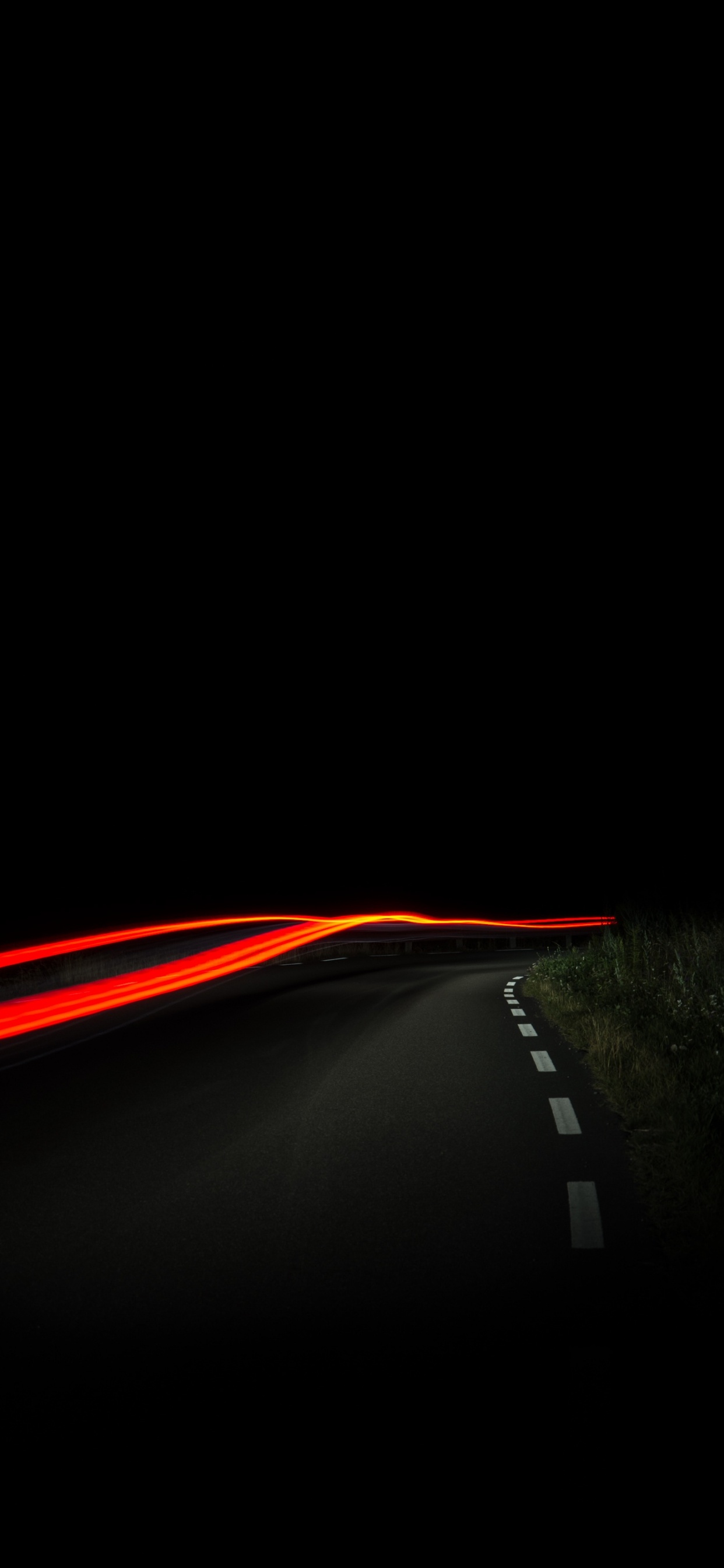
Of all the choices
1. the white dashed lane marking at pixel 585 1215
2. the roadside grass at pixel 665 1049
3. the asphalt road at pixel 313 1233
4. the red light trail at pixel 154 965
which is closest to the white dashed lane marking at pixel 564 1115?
the asphalt road at pixel 313 1233

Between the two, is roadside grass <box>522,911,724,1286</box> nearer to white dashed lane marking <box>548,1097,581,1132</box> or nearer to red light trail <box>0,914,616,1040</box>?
white dashed lane marking <box>548,1097,581,1132</box>

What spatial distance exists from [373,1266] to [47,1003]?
13099 mm

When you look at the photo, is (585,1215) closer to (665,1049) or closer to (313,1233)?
(313,1233)

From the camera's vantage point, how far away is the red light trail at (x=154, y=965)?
16344 millimetres

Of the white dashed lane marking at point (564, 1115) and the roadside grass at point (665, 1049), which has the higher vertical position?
the roadside grass at point (665, 1049)

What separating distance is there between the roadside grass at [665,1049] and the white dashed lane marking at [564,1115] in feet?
1.11

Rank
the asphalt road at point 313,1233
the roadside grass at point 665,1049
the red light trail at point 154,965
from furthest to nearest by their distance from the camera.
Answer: the red light trail at point 154,965, the roadside grass at point 665,1049, the asphalt road at point 313,1233

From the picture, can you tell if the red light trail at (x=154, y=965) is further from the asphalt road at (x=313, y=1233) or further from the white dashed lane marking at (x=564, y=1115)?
the white dashed lane marking at (x=564, y=1115)

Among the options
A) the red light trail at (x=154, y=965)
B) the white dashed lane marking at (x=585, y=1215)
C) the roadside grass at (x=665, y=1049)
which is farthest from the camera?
the red light trail at (x=154, y=965)

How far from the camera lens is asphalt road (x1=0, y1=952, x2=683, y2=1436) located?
3.99m

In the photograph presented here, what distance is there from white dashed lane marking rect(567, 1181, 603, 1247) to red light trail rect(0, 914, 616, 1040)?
10119 millimetres

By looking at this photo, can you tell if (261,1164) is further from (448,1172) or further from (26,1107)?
(26,1107)

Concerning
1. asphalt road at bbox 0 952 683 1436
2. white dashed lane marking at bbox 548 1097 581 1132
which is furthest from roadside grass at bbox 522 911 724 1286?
white dashed lane marking at bbox 548 1097 581 1132

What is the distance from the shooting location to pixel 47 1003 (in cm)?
1700
